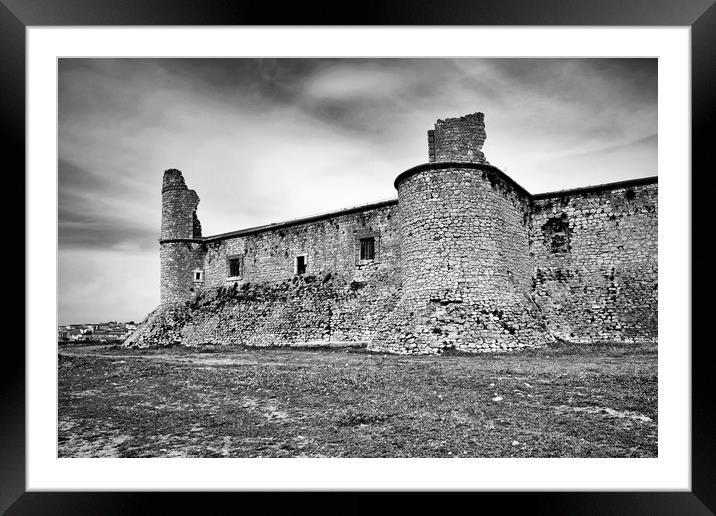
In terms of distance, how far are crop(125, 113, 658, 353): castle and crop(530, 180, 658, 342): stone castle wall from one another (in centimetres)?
3

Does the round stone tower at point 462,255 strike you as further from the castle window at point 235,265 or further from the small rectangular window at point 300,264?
the castle window at point 235,265

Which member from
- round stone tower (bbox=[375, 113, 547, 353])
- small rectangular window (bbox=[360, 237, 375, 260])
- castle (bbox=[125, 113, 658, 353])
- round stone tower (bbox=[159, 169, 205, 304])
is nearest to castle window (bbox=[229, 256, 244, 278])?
round stone tower (bbox=[159, 169, 205, 304])

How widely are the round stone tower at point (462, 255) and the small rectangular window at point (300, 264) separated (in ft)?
22.5

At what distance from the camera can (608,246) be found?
13789 mm

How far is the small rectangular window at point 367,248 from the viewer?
17.6 m

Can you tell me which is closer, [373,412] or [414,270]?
[373,412]

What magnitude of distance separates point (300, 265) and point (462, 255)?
9.39m

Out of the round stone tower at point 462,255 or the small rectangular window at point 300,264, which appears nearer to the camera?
the round stone tower at point 462,255

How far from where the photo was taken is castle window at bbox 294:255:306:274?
20.0m

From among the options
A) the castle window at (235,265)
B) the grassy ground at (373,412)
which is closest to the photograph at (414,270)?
the grassy ground at (373,412)

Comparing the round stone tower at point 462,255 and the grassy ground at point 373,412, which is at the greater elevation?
the round stone tower at point 462,255

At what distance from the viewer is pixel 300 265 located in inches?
793
